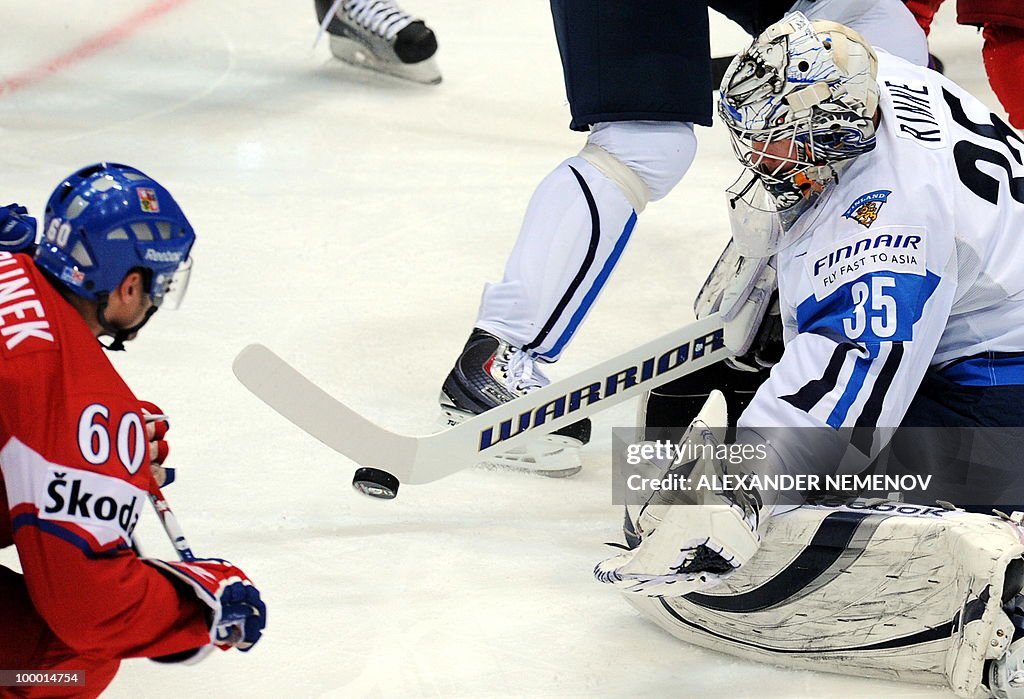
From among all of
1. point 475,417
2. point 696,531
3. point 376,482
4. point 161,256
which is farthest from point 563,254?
point 161,256

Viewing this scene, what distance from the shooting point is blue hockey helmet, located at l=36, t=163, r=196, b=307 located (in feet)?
4.19

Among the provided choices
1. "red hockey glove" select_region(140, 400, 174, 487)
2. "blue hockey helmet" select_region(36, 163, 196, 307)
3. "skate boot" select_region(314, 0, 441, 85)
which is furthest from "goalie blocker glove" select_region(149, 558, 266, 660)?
"skate boot" select_region(314, 0, 441, 85)

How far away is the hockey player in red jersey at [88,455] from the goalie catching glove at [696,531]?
49 cm

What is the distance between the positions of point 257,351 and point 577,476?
2.44ft

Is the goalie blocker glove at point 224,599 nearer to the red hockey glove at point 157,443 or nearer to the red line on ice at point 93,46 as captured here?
the red hockey glove at point 157,443

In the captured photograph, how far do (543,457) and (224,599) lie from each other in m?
0.98

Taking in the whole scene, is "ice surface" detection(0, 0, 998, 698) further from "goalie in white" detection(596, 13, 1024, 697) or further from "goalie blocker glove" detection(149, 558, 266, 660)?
"goalie blocker glove" detection(149, 558, 266, 660)

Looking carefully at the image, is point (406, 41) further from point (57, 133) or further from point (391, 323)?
point (391, 323)

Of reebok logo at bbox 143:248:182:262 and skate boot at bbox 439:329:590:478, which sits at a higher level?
reebok logo at bbox 143:248:182:262

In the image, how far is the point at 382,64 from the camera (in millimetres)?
4184

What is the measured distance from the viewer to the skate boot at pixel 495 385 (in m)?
2.18

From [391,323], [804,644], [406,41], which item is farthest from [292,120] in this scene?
[804,644]

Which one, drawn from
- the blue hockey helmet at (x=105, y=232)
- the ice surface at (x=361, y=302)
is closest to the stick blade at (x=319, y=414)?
the ice surface at (x=361, y=302)

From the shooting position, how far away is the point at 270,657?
1791mm
